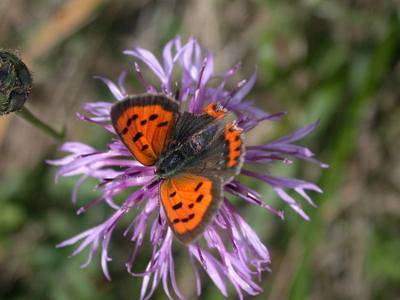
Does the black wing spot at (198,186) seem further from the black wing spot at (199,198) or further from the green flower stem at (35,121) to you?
the green flower stem at (35,121)

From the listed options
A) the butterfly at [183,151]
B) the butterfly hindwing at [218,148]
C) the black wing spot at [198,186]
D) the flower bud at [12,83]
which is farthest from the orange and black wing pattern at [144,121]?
the flower bud at [12,83]

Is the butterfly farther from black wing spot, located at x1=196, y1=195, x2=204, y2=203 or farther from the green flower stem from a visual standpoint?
the green flower stem

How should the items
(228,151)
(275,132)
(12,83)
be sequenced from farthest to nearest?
1. (275,132)
2. (12,83)
3. (228,151)

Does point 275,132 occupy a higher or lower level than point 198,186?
lower

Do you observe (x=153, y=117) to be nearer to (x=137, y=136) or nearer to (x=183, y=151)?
(x=137, y=136)

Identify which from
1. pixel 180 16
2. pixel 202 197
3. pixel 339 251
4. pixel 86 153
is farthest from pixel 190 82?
pixel 339 251

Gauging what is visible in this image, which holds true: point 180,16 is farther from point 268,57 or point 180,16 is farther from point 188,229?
point 188,229

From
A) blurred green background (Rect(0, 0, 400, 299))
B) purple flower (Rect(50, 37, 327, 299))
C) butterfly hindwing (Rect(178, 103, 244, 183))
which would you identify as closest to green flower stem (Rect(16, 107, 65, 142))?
purple flower (Rect(50, 37, 327, 299))

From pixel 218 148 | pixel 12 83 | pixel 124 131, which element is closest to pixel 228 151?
pixel 218 148

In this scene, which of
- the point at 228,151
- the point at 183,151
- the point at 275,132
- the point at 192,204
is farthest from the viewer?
the point at 275,132
